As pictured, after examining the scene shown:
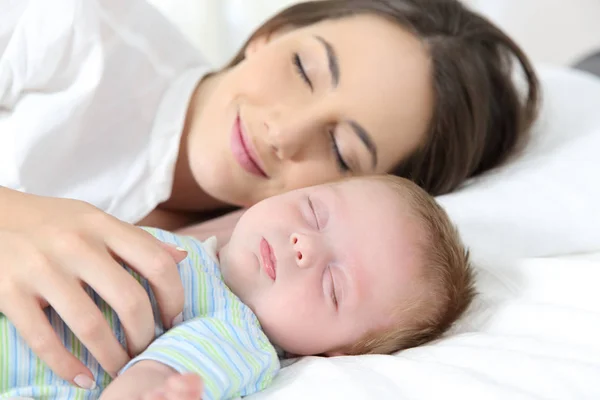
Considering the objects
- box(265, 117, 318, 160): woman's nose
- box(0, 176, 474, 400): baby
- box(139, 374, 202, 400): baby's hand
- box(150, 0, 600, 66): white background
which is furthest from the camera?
box(150, 0, 600, 66): white background

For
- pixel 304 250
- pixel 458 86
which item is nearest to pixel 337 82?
pixel 458 86

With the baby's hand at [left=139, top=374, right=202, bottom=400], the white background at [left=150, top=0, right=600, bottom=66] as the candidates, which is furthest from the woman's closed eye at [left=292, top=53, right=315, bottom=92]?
the white background at [left=150, top=0, right=600, bottom=66]

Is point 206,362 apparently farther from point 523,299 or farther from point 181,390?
point 523,299

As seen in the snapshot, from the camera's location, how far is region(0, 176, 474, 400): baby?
3.13 feet

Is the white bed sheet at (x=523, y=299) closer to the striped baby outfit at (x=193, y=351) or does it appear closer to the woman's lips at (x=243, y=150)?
the striped baby outfit at (x=193, y=351)

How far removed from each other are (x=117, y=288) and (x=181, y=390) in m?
0.16

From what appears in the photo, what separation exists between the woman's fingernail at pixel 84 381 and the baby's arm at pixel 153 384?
2.2 inches

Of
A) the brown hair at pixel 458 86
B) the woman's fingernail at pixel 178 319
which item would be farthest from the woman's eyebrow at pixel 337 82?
the woman's fingernail at pixel 178 319

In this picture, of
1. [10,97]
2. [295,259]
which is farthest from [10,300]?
[10,97]

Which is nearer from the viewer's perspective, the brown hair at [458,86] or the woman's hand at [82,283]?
the woman's hand at [82,283]

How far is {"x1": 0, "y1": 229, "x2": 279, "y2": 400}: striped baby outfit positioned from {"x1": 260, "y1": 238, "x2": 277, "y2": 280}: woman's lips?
0.07 m

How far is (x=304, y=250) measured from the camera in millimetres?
976

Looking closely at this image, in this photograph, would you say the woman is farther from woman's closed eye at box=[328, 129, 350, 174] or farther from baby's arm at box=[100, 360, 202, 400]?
baby's arm at box=[100, 360, 202, 400]

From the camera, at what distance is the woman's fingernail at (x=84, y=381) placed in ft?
2.62
